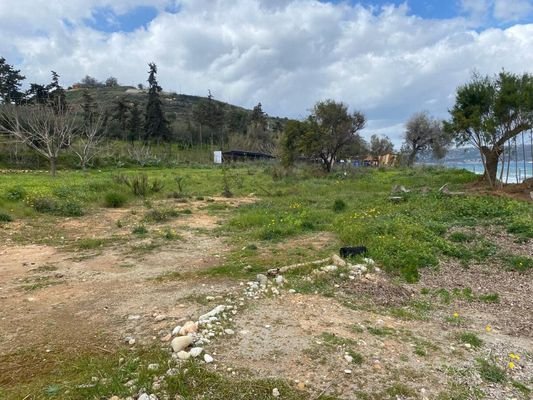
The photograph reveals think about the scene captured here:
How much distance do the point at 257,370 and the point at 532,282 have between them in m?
5.21

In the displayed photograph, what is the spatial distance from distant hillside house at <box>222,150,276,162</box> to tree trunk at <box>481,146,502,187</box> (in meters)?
38.6

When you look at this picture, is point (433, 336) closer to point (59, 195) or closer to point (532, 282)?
point (532, 282)

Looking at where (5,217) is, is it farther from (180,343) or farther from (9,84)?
(9,84)

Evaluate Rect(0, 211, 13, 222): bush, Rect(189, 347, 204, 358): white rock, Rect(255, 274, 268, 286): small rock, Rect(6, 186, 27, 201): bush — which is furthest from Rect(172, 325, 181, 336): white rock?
Rect(6, 186, 27, 201): bush

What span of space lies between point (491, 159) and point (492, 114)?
2161 mm

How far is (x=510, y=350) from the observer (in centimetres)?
429

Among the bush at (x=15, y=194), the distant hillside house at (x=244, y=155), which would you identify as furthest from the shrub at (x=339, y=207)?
the distant hillside house at (x=244, y=155)

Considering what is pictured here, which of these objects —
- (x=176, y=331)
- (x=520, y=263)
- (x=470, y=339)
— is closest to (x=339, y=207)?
(x=520, y=263)

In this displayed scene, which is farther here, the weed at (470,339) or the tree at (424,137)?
the tree at (424,137)

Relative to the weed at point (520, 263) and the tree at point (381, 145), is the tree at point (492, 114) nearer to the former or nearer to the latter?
the weed at point (520, 263)

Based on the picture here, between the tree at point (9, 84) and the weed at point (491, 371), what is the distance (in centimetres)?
5555

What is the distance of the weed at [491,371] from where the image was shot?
3684 mm

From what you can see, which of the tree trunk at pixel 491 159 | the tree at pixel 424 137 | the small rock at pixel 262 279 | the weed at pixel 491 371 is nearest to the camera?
the weed at pixel 491 371

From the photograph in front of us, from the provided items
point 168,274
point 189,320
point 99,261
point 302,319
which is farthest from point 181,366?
point 99,261
